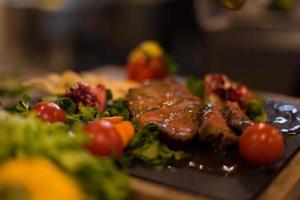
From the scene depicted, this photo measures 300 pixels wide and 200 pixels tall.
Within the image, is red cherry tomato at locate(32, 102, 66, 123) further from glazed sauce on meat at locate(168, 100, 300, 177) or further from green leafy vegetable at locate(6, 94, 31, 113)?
glazed sauce on meat at locate(168, 100, 300, 177)

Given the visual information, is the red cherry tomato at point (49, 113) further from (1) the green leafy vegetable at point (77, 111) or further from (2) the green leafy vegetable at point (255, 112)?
(2) the green leafy vegetable at point (255, 112)

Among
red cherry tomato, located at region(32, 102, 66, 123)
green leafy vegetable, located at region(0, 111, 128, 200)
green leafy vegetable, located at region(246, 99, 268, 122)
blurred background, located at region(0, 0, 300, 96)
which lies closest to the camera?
green leafy vegetable, located at region(0, 111, 128, 200)

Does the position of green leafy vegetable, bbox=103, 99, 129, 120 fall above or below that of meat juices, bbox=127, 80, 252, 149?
below

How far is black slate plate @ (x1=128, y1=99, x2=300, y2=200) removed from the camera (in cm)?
152

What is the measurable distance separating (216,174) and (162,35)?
4144 mm

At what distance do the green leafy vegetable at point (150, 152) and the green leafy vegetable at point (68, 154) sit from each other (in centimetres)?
31


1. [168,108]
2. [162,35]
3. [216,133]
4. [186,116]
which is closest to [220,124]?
[216,133]

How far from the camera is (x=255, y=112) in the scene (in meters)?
2.15

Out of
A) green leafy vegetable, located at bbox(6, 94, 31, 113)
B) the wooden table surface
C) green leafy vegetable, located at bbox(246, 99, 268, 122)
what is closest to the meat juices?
green leafy vegetable, located at bbox(246, 99, 268, 122)

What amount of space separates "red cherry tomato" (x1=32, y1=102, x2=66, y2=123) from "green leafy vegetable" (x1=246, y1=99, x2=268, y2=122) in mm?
773

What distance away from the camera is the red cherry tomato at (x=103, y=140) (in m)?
1.53

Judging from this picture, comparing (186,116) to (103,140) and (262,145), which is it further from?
(103,140)

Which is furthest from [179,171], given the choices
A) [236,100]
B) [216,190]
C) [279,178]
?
[236,100]

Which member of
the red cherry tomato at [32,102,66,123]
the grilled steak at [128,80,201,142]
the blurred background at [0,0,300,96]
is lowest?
the blurred background at [0,0,300,96]
